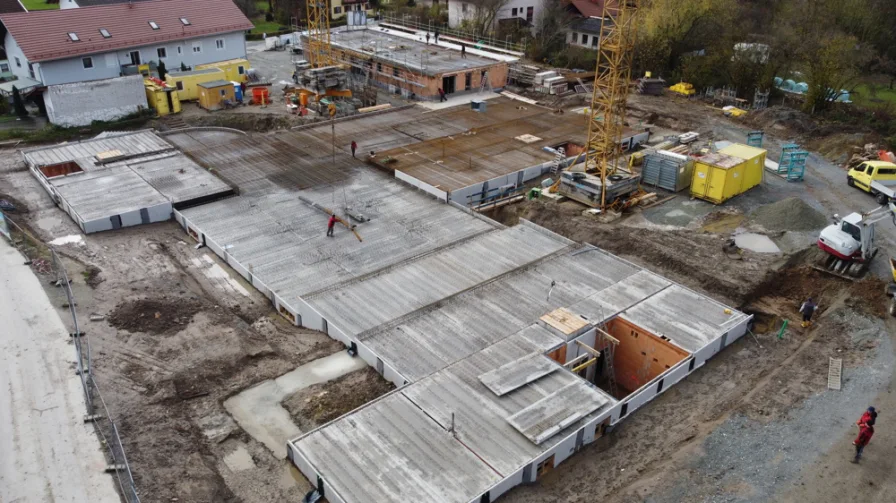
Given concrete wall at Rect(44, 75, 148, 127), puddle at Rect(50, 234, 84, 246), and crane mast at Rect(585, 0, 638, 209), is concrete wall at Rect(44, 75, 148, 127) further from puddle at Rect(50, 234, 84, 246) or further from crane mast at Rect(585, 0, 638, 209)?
crane mast at Rect(585, 0, 638, 209)

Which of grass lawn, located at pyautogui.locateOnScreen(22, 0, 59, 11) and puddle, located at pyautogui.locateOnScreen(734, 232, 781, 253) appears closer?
puddle, located at pyautogui.locateOnScreen(734, 232, 781, 253)

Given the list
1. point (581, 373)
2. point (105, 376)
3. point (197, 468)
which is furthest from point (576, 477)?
point (105, 376)

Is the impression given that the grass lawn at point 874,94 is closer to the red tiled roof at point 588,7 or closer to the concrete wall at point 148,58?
the red tiled roof at point 588,7

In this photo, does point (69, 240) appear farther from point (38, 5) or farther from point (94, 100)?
point (38, 5)

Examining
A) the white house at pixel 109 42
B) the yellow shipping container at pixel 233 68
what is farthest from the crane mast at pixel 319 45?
the white house at pixel 109 42

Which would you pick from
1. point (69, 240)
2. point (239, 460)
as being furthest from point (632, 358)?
point (69, 240)

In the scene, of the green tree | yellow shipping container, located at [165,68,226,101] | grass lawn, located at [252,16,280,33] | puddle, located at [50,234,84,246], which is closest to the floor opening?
puddle, located at [50,234,84,246]

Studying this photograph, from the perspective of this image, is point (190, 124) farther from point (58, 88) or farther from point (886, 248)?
point (886, 248)
